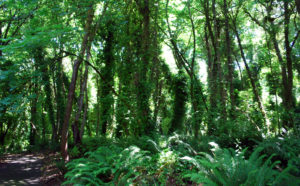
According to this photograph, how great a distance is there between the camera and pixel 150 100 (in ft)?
29.6

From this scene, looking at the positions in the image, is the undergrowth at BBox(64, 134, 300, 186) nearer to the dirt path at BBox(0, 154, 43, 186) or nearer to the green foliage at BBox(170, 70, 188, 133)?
the dirt path at BBox(0, 154, 43, 186)

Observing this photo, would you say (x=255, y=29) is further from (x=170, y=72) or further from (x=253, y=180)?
(x=253, y=180)

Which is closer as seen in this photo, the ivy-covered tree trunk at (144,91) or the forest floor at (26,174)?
the forest floor at (26,174)

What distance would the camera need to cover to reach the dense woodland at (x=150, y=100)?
487cm

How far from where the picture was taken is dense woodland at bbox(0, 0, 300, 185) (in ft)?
16.0

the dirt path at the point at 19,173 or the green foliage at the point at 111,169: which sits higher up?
the green foliage at the point at 111,169

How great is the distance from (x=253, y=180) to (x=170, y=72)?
9.34m

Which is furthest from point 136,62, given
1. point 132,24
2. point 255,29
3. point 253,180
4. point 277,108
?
point 255,29

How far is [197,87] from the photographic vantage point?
10008 millimetres

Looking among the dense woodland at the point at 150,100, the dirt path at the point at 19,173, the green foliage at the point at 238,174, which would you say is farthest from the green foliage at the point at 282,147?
the dirt path at the point at 19,173

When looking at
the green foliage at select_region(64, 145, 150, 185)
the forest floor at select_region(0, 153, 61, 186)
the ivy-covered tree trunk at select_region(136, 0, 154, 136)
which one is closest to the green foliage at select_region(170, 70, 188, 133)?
the ivy-covered tree trunk at select_region(136, 0, 154, 136)

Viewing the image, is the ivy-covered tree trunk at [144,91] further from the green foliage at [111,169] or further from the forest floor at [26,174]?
the forest floor at [26,174]

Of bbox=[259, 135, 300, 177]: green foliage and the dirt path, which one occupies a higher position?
bbox=[259, 135, 300, 177]: green foliage

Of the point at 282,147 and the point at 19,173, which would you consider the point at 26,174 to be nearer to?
the point at 19,173
